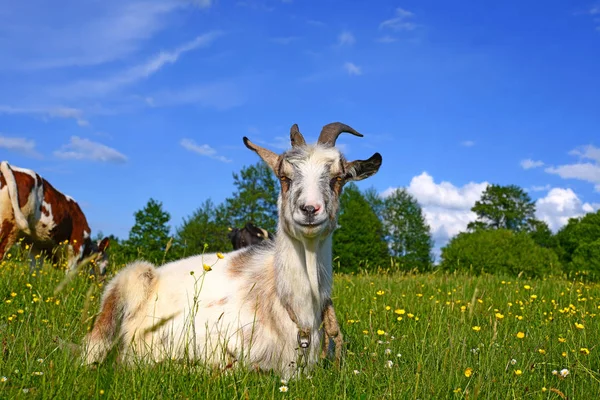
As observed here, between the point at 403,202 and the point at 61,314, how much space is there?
5716 centimetres

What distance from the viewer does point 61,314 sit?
679 cm

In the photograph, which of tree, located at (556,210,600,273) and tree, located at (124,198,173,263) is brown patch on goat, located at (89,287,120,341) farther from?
tree, located at (556,210,600,273)

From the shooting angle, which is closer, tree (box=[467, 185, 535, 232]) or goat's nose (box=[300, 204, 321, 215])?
goat's nose (box=[300, 204, 321, 215])

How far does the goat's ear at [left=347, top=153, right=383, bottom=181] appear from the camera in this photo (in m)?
5.41

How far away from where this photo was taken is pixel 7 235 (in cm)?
1413

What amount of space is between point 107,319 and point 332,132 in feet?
9.90

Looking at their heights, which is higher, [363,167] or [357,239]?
[357,239]

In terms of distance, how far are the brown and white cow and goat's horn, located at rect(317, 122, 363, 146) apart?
9.31 meters

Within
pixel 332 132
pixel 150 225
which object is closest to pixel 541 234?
pixel 150 225

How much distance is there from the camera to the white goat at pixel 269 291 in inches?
192

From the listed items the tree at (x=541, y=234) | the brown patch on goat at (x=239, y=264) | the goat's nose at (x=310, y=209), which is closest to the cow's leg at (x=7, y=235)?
the brown patch on goat at (x=239, y=264)

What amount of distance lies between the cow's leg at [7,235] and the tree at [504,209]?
55453 millimetres

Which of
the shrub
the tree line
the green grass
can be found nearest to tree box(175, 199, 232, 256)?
the tree line

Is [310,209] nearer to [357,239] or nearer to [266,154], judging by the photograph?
[266,154]
